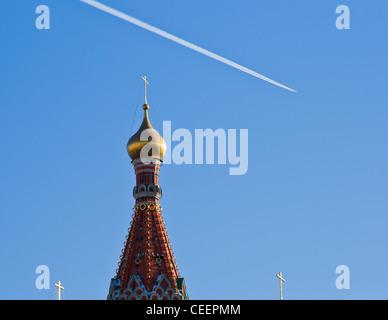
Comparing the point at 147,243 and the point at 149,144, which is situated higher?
the point at 149,144

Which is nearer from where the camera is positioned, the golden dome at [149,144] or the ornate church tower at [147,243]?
the ornate church tower at [147,243]

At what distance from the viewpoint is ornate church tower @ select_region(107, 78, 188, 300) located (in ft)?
228

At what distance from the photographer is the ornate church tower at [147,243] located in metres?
69.4

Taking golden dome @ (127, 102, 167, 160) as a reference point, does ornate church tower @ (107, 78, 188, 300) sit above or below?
below

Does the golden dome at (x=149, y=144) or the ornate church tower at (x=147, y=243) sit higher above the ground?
the golden dome at (x=149, y=144)

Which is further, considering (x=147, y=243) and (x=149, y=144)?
(x=149, y=144)

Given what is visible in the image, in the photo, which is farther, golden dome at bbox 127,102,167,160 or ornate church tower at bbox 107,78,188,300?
golden dome at bbox 127,102,167,160

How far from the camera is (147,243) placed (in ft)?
234
